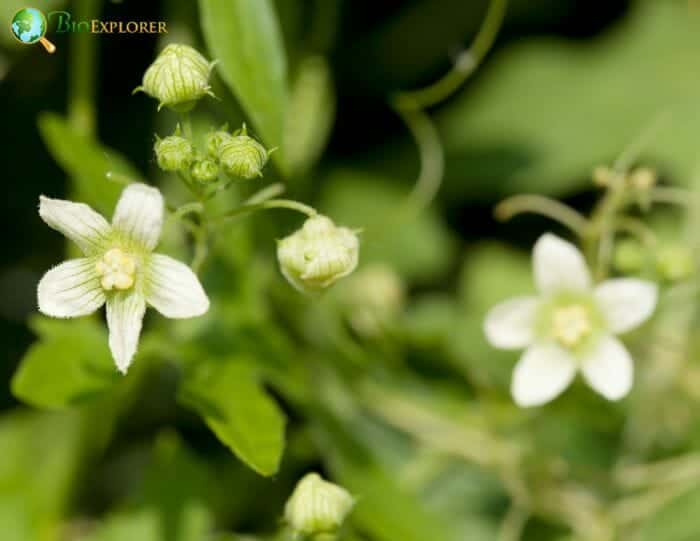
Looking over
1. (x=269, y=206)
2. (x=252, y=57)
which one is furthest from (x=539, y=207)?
(x=269, y=206)

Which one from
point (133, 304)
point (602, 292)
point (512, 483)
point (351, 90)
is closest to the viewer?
point (133, 304)

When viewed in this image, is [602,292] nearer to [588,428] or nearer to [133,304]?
[588,428]

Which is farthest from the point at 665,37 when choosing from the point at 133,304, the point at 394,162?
the point at 133,304

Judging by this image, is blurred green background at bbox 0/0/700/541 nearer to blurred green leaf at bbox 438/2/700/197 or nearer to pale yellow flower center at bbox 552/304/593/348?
blurred green leaf at bbox 438/2/700/197

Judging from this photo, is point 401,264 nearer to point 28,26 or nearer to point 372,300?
point 372,300

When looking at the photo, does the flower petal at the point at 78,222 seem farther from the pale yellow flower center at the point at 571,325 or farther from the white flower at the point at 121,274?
the pale yellow flower center at the point at 571,325
